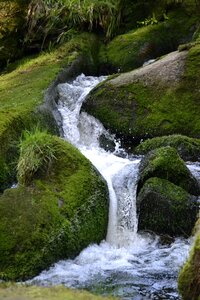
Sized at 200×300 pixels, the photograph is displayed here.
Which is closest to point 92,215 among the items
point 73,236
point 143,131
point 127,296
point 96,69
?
point 73,236

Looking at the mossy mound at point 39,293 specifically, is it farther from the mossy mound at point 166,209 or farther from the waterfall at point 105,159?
the mossy mound at point 166,209

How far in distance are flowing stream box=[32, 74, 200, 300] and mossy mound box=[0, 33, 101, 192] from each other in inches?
45.3

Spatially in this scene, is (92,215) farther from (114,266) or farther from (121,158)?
(121,158)

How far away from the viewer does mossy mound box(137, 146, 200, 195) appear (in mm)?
7926

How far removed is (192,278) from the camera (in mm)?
5086

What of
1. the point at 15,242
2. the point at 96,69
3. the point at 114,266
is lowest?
the point at 114,266

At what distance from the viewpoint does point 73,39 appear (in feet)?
43.7

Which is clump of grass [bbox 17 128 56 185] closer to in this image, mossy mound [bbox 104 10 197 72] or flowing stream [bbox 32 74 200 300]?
flowing stream [bbox 32 74 200 300]

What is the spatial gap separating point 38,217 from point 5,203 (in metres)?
0.48

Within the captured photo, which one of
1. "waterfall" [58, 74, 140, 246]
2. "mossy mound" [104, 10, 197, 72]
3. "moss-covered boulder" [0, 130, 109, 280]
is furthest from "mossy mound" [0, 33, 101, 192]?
"moss-covered boulder" [0, 130, 109, 280]

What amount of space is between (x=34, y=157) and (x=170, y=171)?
2074 mm

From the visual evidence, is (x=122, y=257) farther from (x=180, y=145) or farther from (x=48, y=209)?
(x=180, y=145)

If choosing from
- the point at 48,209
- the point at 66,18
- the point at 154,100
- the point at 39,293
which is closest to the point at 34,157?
the point at 48,209

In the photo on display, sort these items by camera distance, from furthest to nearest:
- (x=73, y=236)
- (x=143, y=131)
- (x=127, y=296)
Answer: (x=143, y=131) → (x=73, y=236) → (x=127, y=296)
